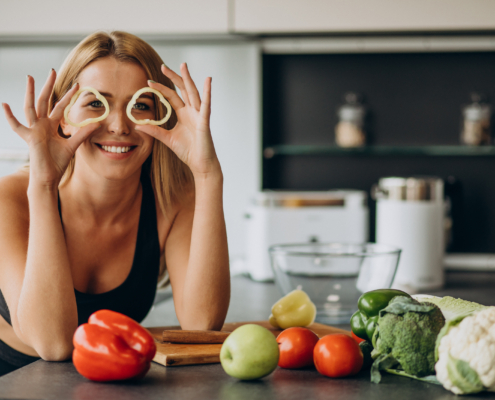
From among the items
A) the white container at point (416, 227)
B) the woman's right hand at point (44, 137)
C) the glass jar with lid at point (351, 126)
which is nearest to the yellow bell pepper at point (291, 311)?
the woman's right hand at point (44, 137)

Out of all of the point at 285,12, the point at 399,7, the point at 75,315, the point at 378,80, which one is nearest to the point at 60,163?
the point at 75,315

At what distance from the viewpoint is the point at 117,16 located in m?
2.35

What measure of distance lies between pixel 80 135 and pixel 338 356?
0.61 metres

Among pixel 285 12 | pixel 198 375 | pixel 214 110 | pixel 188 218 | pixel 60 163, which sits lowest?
pixel 198 375

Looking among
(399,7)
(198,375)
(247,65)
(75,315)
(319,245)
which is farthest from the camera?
(247,65)

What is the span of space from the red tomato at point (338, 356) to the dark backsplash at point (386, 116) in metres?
1.93

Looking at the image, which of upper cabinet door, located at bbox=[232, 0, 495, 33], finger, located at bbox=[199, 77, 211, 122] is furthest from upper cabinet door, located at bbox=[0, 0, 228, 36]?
finger, located at bbox=[199, 77, 211, 122]

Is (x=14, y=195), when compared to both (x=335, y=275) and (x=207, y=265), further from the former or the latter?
(x=335, y=275)

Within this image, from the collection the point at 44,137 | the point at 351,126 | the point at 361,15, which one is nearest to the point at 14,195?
the point at 44,137

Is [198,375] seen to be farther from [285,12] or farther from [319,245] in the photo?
[285,12]

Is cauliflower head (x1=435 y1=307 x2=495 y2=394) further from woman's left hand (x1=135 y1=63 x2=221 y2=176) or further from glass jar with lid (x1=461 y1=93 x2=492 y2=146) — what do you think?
glass jar with lid (x1=461 y1=93 x2=492 y2=146)

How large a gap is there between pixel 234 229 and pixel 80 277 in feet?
4.61

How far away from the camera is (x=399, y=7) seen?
2.26 meters

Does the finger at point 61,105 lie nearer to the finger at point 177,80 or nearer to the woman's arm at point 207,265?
the finger at point 177,80
